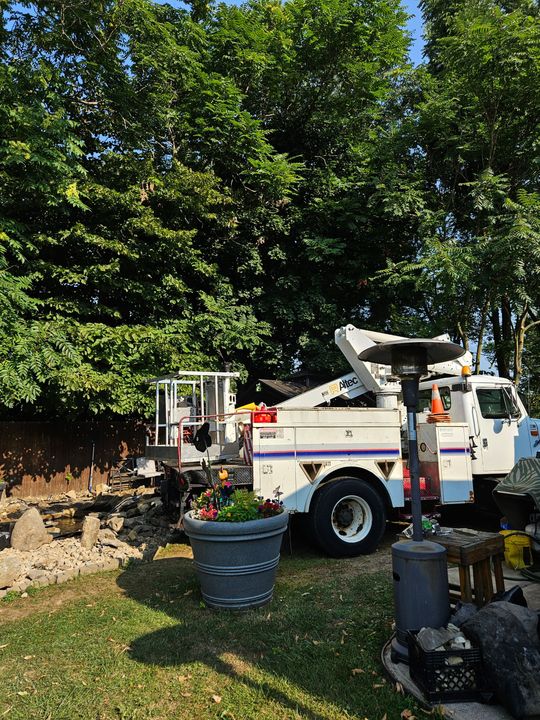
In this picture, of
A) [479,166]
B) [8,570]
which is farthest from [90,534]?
[479,166]

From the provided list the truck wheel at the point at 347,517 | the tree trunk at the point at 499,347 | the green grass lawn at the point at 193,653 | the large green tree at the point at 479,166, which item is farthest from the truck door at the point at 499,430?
the tree trunk at the point at 499,347

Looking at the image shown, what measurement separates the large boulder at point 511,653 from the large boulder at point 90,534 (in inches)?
224

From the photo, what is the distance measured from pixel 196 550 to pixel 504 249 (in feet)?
32.8

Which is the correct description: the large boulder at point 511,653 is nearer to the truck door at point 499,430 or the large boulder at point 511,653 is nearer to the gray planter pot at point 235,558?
the gray planter pot at point 235,558

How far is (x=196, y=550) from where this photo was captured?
4895 mm

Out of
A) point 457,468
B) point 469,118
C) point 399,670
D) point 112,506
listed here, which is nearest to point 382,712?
point 399,670

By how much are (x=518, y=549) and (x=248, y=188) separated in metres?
12.7

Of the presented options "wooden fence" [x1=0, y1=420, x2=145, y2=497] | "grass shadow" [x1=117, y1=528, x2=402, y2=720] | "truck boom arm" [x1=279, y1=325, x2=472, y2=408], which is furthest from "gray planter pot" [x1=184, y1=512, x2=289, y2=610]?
"wooden fence" [x1=0, y1=420, x2=145, y2=497]

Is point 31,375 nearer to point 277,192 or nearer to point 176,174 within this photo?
point 176,174

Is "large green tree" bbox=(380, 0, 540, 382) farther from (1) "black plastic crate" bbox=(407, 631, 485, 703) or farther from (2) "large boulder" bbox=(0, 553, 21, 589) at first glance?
(2) "large boulder" bbox=(0, 553, 21, 589)

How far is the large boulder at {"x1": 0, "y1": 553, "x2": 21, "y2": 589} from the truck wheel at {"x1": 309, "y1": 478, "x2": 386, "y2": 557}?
3.64m

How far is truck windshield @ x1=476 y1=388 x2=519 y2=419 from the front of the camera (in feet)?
26.9

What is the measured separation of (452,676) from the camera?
9.98 ft

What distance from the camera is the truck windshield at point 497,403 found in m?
8.20
